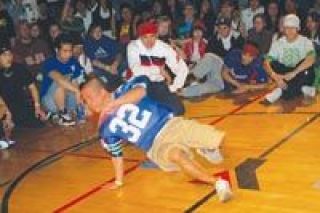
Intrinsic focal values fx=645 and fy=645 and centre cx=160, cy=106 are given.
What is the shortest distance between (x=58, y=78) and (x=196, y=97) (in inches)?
81.1

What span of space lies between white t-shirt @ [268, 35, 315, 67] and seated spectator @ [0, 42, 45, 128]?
325cm

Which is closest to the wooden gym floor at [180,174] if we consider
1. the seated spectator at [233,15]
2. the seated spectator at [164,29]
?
the seated spectator at [164,29]

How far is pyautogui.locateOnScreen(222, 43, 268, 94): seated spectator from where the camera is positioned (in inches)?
372

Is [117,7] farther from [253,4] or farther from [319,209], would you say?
[319,209]

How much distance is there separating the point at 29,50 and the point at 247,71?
3660mm

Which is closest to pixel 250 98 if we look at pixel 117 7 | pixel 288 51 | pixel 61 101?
pixel 288 51

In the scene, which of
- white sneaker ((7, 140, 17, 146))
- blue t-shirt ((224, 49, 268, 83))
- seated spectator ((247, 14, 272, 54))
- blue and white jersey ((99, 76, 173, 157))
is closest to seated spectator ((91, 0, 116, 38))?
seated spectator ((247, 14, 272, 54))

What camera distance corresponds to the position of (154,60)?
760 centimetres

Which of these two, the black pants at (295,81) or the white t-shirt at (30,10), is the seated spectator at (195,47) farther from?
the white t-shirt at (30,10)

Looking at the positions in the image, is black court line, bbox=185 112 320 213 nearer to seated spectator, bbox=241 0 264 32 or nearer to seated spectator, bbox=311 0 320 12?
seated spectator, bbox=311 0 320 12

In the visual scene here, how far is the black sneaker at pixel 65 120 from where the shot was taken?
8.57 metres

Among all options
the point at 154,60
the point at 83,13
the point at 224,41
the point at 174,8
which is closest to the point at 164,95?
the point at 154,60

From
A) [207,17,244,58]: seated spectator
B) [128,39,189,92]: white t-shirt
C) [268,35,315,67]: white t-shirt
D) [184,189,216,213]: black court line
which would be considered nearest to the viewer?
[184,189,216,213]: black court line

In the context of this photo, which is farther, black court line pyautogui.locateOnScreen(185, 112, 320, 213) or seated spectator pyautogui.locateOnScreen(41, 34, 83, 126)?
seated spectator pyautogui.locateOnScreen(41, 34, 83, 126)
